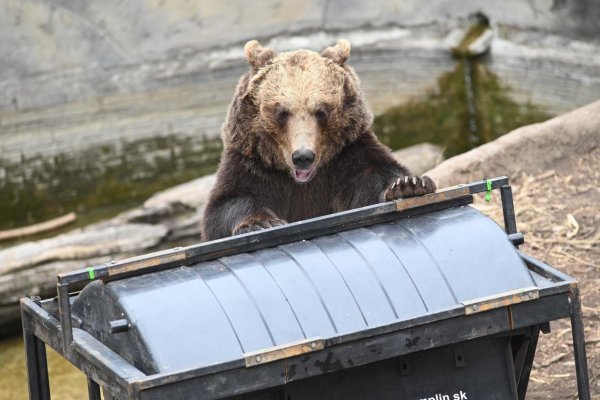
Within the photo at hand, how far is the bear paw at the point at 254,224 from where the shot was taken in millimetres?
4805

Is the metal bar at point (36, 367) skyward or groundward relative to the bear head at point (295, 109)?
groundward

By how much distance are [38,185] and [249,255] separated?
6.12 meters

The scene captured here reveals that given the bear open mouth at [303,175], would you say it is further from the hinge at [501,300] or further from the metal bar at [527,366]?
the hinge at [501,300]

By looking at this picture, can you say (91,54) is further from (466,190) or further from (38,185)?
(466,190)

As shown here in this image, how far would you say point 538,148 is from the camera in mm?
7695

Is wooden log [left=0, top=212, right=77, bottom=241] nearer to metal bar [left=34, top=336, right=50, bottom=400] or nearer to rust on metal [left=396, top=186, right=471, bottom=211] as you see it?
metal bar [left=34, top=336, right=50, bottom=400]

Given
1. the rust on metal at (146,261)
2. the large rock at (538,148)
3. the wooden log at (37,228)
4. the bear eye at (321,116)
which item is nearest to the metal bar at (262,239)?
the rust on metal at (146,261)

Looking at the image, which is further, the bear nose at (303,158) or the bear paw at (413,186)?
the bear nose at (303,158)

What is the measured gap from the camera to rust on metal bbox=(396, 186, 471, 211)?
4.00m

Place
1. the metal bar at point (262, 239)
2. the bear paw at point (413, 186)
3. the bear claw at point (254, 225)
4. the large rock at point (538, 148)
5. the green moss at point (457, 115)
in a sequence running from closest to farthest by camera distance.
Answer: the metal bar at point (262, 239)
the bear paw at point (413, 186)
the bear claw at point (254, 225)
the large rock at point (538, 148)
the green moss at point (457, 115)

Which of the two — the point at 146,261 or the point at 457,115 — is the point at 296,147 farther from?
the point at 457,115

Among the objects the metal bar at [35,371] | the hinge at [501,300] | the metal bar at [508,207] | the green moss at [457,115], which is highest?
the metal bar at [508,207]

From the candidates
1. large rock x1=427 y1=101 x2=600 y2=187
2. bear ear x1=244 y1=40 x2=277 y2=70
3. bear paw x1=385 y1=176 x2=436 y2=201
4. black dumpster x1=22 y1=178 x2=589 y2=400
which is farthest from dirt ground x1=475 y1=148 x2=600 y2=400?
bear ear x1=244 y1=40 x2=277 y2=70

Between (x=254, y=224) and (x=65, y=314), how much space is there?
4.77 feet
